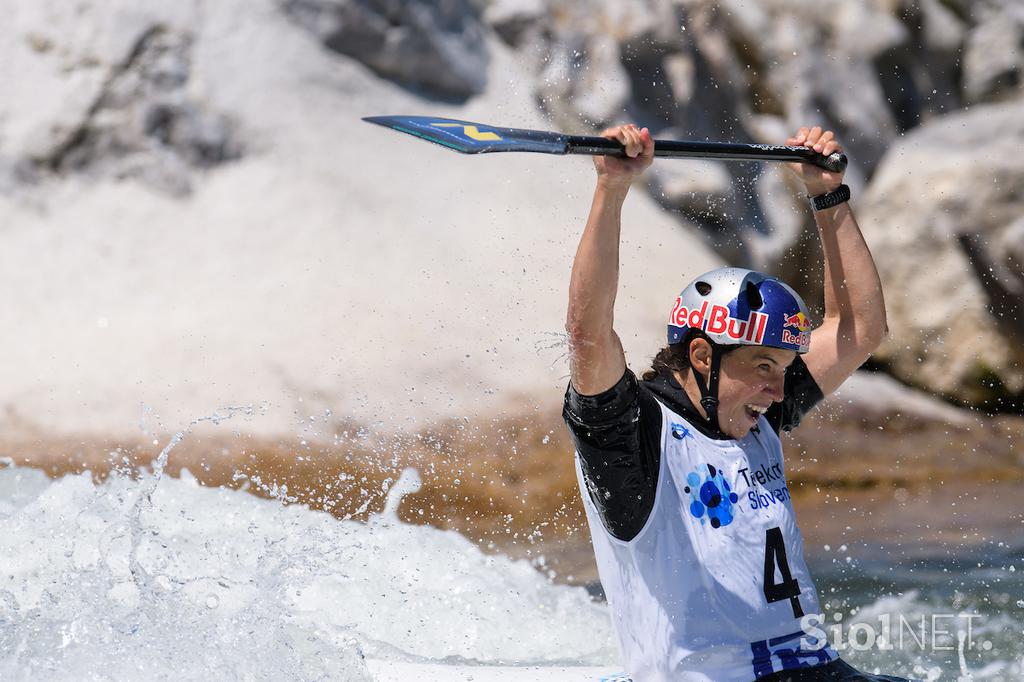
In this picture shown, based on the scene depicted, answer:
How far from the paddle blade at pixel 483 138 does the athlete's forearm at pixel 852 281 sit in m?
1.11

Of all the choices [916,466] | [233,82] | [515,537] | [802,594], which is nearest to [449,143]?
[802,594]

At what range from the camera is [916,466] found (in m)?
9.11

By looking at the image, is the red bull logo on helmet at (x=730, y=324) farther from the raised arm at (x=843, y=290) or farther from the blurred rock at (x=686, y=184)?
the blurred rock at (x=686, y=184)

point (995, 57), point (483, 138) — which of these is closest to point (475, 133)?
point (483, 138)

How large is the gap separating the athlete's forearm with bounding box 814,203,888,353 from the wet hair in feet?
2.07

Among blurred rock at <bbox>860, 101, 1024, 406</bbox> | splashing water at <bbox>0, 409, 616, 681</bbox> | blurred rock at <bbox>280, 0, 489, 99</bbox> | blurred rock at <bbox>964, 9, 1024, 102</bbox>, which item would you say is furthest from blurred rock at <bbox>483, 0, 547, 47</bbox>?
splashing water at <bbox>0, 409, 616, 681</bbox>

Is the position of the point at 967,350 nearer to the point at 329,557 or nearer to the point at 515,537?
the point at 515,537

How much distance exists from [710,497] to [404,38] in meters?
A: 8.86

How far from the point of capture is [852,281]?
351 cm

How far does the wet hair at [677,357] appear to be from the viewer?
3.06 meters

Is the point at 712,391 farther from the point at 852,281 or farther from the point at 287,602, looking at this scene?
the point at 287,602

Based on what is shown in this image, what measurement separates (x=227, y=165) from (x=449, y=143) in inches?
309
